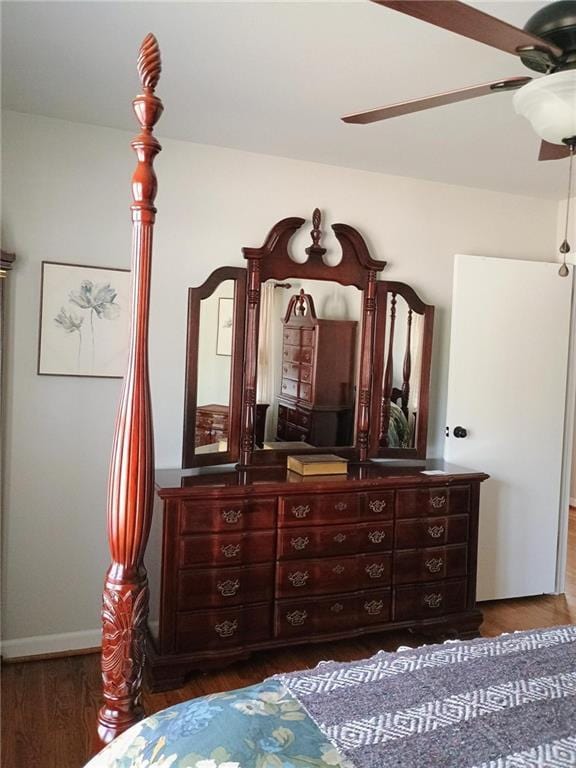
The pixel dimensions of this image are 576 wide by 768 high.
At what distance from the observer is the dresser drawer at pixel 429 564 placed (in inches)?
117

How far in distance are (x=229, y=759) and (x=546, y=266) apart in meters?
3.37

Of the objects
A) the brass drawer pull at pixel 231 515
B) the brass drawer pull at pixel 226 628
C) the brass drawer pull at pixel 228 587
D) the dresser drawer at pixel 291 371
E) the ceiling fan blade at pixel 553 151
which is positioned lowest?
the brass drawer pull at pixel 226 628

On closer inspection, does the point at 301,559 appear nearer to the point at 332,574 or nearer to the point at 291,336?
the point at 332,574

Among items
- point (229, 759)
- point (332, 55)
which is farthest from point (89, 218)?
point (229, 759)

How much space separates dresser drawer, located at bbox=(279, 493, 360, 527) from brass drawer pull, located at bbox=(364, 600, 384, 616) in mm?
432

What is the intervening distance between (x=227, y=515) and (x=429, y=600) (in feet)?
3.91

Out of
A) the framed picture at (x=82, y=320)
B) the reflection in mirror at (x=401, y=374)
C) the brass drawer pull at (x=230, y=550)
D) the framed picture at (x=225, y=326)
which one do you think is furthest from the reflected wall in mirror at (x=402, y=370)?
the framed picture at (x=82, y=320)

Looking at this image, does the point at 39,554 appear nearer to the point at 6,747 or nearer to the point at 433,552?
the point at 6,747

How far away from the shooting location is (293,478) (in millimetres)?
2842

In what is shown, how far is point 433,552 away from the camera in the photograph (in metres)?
3.05

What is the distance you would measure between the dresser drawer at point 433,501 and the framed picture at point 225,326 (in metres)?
1.10

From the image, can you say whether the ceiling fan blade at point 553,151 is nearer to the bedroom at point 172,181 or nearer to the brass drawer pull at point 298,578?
the bedroom at point 172,181

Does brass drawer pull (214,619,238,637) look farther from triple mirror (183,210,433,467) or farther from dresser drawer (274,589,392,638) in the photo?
triple mirror (183,210,433,467)

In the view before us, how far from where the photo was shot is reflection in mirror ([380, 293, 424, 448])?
3348 mm
